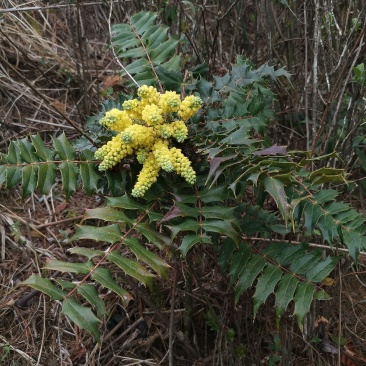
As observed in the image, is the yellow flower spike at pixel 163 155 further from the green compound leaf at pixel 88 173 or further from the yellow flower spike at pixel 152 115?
the green compound leaf at pixel 88 173

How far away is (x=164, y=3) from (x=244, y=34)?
0.57 meters

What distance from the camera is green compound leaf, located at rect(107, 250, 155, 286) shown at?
58.5 inches

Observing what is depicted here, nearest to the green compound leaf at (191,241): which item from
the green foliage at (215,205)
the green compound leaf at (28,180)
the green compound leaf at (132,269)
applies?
the green foliage at (215,205)

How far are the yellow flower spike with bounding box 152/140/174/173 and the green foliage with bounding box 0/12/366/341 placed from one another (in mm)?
112

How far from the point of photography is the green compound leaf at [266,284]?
1678 mm

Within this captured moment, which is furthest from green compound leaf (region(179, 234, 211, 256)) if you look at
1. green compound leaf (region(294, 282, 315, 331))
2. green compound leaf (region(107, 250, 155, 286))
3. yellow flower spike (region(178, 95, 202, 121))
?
yellow flower spike (region(178, 95, 202, 121))

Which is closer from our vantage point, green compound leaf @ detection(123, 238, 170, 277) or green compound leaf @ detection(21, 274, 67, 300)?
green compound leaf @ detection(21, 274, 67, 300)

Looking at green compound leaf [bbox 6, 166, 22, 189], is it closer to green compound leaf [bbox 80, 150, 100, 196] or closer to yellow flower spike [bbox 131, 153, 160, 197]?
green compound leaf [bbox 80, 150, 100, 196]

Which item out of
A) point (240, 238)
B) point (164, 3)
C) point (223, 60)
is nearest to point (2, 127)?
point (164, 3)

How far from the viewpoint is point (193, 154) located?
1.87m

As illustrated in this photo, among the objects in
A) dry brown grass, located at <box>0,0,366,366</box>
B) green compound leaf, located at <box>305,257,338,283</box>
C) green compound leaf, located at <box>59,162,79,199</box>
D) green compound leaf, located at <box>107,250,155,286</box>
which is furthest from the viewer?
dry brown grass, located at <box>0,0,366,366</box>

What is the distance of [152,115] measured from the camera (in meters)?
1.73

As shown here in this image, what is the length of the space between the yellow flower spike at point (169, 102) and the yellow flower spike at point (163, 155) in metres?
0.12

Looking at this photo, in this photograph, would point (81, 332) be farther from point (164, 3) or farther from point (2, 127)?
point (164, 3)
